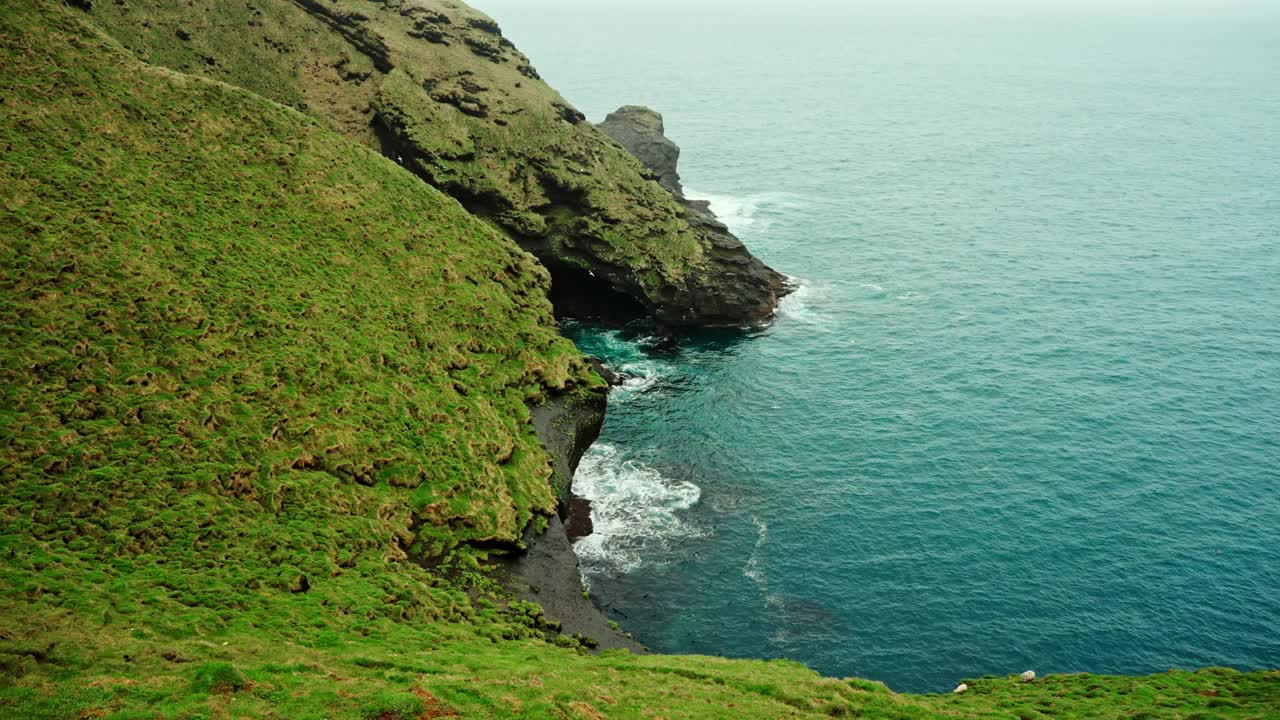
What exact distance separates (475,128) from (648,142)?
47.6 m

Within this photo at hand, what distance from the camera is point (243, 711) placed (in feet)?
95.3

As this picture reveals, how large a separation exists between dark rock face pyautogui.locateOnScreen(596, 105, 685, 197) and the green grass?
236 feet

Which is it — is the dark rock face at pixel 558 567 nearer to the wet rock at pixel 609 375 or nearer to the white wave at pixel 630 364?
the wet rock at pixel 609 375

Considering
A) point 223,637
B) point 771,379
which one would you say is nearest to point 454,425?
point 223,637

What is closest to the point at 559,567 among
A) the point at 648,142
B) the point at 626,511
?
the point at 626,511

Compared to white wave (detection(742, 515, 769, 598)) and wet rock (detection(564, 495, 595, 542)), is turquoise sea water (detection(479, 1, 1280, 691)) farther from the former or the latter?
wet rock (detection(564, 495, 595, 542))

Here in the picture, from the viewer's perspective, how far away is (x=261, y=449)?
4744 cm

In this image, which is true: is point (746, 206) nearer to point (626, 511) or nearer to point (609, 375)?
point (609, 375)

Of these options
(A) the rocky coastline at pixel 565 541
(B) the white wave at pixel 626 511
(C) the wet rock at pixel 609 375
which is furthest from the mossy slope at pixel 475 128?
(B) the white wave at pixel 626 511

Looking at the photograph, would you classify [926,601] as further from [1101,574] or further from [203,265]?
[203,265]

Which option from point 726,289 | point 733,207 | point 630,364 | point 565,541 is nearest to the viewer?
point 565,541

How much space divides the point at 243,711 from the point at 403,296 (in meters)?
40.9

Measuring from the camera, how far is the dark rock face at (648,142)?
463 ft

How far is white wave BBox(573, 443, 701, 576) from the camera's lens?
6675cm
